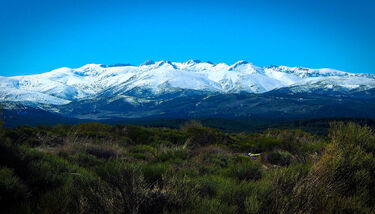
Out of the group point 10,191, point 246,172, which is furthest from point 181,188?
point 246,172

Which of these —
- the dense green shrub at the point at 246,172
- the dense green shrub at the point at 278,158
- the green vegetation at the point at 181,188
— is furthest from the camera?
the dense green shrub at the point at 278,158

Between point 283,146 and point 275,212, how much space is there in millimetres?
10625

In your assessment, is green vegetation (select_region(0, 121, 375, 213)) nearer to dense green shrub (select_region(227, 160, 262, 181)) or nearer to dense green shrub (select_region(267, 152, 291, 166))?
dense green shrub (select_region(227, 160, 262, 181))

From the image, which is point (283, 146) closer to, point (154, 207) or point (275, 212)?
point (275, 212)

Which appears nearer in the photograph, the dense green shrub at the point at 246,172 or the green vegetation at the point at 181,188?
the green vegetation at the point at 181,188

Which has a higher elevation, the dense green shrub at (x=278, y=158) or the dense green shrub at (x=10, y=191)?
the dense green shrub at (x=10, y=191)

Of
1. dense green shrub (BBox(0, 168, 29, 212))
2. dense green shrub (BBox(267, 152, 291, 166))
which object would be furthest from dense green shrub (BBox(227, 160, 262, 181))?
dense green shrub (BBox(0, 168, 29, 212))

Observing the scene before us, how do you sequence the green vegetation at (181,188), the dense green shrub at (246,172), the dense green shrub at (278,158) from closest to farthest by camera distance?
the green vegetation at (181,188), the dense green shrub at (246,172), the dense green shrub at (278,158)

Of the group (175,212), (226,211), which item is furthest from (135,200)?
(226,211)

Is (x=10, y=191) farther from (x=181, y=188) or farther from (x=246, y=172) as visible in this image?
(x=246, y=172)

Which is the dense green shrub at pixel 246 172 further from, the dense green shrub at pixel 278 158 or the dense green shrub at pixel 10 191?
the dense green shrub at pixel 10 191

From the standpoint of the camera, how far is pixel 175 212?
11.7 ft

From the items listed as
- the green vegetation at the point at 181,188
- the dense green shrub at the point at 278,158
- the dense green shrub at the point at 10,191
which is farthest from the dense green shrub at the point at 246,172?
the dense green shrub at the point at 10,191

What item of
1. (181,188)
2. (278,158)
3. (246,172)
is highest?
(181,188)
